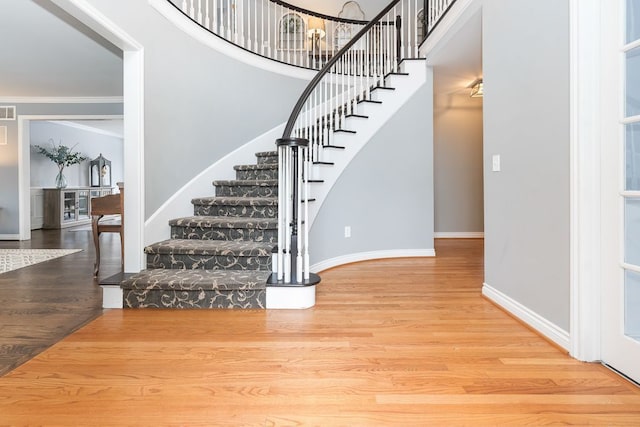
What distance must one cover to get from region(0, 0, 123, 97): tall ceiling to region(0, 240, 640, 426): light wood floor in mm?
2210

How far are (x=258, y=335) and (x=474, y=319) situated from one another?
1.41 meters

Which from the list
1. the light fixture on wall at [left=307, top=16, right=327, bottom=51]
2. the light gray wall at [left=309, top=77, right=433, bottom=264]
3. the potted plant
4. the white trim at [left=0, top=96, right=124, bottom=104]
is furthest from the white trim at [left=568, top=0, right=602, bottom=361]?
the potted plant

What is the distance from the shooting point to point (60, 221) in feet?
26.3

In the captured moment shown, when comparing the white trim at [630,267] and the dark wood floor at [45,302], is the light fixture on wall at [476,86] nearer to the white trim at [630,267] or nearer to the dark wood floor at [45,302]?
the white trim at [630,267]

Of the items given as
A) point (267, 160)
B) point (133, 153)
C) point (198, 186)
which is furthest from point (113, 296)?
point (267, 160)

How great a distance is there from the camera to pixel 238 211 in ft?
12.1

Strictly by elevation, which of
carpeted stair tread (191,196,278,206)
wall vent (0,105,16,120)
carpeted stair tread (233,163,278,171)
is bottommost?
carpeted stair tread (191,196,278,206)

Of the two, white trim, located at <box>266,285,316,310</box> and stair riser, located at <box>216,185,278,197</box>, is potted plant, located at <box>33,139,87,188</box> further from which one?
white trim, located at <box>266,285,316,310</box>

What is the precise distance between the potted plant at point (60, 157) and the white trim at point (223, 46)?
6033mm

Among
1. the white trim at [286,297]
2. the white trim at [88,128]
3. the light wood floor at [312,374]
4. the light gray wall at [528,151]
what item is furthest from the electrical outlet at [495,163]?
the white trim at [88,128]

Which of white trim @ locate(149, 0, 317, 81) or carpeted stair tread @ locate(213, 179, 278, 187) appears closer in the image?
white trim @ locate(149, 0, 317, 81)

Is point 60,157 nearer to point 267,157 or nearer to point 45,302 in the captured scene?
point 267,157

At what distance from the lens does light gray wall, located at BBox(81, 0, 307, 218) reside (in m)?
3.16

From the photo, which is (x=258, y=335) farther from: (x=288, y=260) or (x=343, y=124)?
(x=343, y=124)
